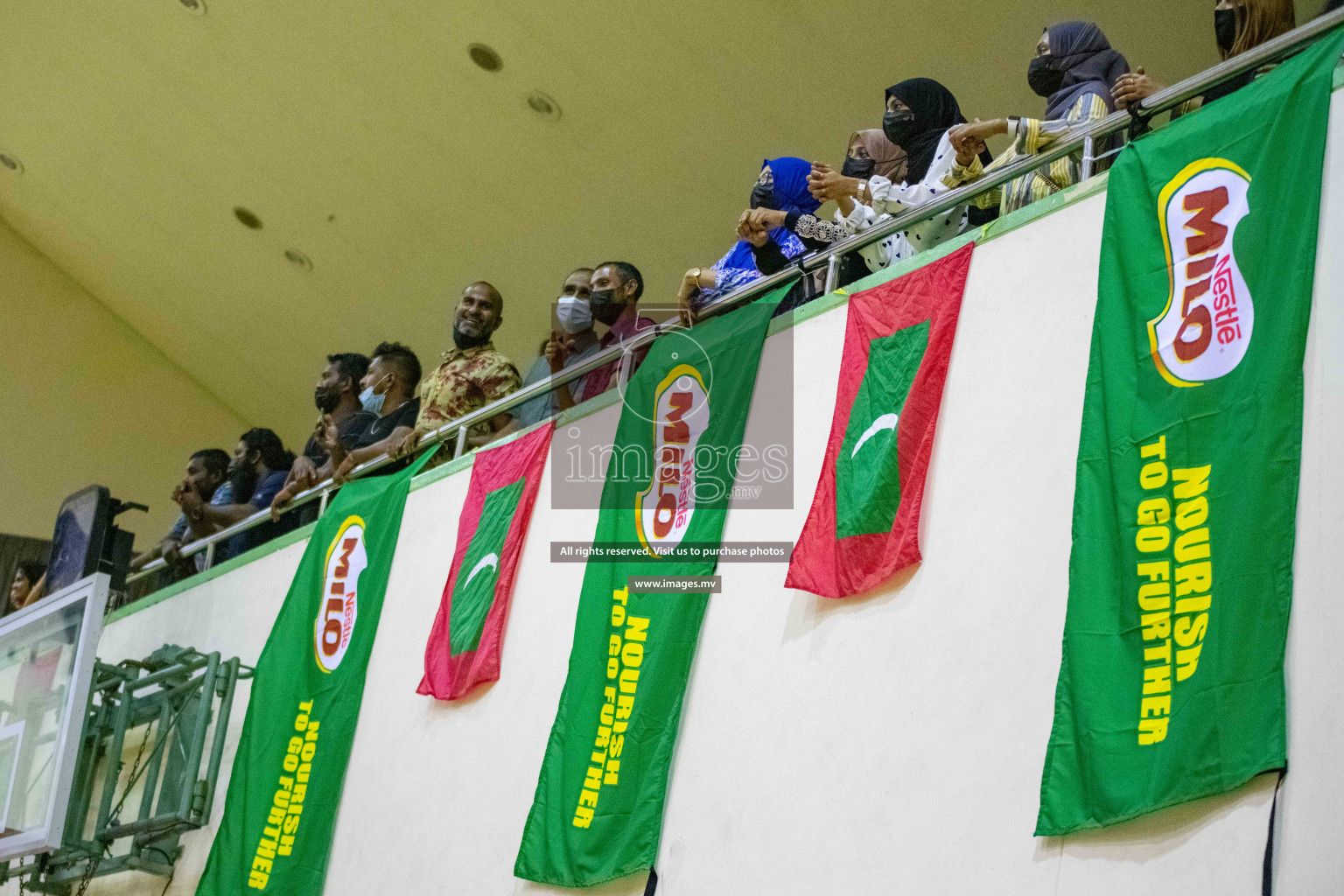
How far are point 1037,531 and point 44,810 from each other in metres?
3.77

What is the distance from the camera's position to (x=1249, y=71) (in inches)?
139

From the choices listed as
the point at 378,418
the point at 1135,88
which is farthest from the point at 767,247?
the point at 378,418

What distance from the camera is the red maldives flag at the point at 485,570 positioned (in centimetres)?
487

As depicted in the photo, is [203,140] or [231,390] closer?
[203,140]

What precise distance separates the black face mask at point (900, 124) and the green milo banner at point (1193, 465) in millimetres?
1002

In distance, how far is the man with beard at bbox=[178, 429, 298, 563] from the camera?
21.1 ft

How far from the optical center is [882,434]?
152 inches

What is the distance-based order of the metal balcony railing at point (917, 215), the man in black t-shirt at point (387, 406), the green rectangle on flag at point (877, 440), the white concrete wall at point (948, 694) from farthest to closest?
the man in black t-shirt at point (387, 406), the green rectangle on flag at point (877, 440), the metal balcony railing at point (917, 215), the white concrete wall at point (948, 694)

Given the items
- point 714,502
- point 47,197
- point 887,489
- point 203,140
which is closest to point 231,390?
point 47,197

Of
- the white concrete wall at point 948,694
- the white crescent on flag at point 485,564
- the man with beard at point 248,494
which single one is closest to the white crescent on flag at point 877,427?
the white concrete wall at point 948,694

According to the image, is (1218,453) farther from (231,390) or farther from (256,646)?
(231,390)

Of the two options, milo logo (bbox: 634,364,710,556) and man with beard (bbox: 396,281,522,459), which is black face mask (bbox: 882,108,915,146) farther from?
man with beard (bbox: 396,281,522,459)

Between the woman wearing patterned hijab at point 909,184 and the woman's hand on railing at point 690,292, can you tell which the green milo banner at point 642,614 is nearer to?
the woman's hand on railing at point 690,292

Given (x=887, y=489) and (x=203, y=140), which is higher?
(x=203, y=140)
